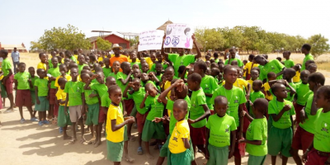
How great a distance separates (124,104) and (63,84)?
1.61 m

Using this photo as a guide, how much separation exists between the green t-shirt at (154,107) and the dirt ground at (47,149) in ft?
2.77

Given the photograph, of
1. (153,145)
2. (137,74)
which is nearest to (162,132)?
(153,145)

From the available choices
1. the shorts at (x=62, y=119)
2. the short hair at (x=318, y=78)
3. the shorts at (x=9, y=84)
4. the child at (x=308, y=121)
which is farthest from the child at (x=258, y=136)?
the shorts at (x=9, y=84)

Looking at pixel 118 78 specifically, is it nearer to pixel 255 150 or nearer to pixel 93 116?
pixel 93 116

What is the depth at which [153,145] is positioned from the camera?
15.3 feet

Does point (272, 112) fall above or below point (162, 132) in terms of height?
above

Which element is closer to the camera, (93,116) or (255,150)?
(255,150)

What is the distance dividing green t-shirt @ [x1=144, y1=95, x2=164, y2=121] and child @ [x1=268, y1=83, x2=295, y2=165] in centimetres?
186

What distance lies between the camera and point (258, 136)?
2.87 meters

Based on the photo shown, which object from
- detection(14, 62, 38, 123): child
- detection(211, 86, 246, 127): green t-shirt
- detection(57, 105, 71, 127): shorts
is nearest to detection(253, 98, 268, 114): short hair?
detection(211, 86, 246, 127): green t-shirt

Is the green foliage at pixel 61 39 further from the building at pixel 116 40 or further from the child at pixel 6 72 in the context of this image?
the child at pixel 6 72

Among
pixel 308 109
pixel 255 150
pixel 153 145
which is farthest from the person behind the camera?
pixel 153 145

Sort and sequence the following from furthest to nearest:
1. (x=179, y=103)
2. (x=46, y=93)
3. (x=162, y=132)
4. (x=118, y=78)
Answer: (x=46, y=93), (x=118, y=78), (x=162, y=132), (x=179, y=103)

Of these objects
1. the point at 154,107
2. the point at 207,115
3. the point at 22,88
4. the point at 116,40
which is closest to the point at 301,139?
the point at 207,115
